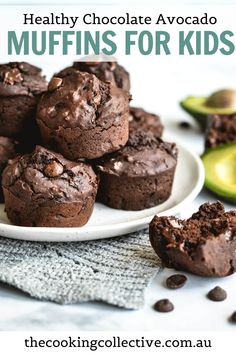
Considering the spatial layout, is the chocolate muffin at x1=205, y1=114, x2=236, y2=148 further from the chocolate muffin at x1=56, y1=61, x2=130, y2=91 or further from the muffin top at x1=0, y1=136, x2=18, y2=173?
the muffin top at x1=0, y1=136, x2=18, y2=173

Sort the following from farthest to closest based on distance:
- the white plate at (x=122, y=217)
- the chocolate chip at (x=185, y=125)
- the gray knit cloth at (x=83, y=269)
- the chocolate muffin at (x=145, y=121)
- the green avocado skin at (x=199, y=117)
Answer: the chocolate chip at (x=185, y=125)
the green avocado skin at (x=199, y=117)
the chocolate muffin at (x=145, y=121)
the white plate at (x=122, y=217)
the gray knit cloth at (x=83, y=269)

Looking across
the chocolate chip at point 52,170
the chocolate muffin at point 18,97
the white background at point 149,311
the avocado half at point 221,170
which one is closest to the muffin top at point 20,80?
the chocolate muffin at point 18,97

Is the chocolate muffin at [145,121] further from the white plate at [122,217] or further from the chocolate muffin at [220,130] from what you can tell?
the chocolate muffin at [220,130]

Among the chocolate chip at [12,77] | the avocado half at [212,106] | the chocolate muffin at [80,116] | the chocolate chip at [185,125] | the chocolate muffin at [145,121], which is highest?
the chocolate chip at [12,77]

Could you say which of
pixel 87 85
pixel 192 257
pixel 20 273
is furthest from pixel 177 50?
pixel 20 273

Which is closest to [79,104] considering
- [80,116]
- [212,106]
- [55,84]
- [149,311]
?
[80,116]

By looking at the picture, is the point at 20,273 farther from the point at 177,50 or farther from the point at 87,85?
the point at 177,50

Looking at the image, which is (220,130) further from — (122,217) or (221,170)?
(122,217)

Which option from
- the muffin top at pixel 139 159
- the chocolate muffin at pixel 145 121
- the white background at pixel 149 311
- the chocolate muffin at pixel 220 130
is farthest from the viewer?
the chocolate muffin at pixel 220 130

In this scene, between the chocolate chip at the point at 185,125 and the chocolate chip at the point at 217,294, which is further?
the chocolate chip at the point at 185,125
